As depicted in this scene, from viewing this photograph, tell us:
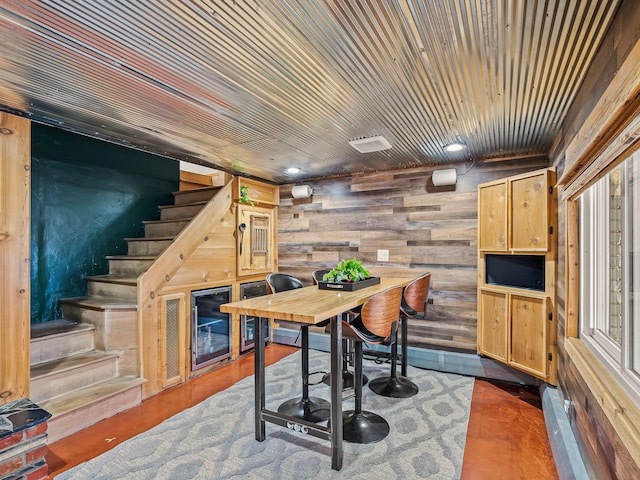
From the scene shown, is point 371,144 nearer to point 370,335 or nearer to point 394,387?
point 370,335

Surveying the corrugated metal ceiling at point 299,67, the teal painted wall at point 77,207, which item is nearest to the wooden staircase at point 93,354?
the teal painted wall at point 77,207

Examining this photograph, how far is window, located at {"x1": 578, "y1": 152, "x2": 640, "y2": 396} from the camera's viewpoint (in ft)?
4.73

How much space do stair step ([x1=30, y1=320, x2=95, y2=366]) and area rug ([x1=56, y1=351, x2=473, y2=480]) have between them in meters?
0.99

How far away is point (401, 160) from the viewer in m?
3.65

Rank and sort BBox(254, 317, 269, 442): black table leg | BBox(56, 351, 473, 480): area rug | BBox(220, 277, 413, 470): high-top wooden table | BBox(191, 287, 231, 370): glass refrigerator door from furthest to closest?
BBox(191, 287, 231, 370): glass refrigerator door → BBox(254, 317, 269, 442): black table leg → BBox(56, 351, 473, 480): area rug → BBox(220, 277, 413, 470): high-top wooden table

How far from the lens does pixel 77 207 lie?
3.34 metres

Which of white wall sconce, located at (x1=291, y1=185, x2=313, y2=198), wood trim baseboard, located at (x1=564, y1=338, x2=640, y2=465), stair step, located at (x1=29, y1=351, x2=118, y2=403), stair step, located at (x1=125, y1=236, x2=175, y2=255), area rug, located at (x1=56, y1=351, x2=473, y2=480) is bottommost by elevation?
area rug, located at (x1=56, y1=351, x2=473, y2=480)

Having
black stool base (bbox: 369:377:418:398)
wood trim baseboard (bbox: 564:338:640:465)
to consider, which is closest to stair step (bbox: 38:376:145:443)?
black stool base (bbox: 369:377:418:398)

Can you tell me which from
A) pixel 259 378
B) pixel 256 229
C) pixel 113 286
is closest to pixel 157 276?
pixel 113 286

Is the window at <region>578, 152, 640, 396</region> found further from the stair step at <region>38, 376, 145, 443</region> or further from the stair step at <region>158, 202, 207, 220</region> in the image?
the stair step at <region>158, 202, 207, 220</region>

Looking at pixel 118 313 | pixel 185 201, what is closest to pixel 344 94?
pixel 118 313

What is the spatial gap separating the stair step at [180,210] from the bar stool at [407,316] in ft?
7.89

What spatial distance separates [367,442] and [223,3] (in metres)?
2.53

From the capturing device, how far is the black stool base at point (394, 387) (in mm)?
2990
